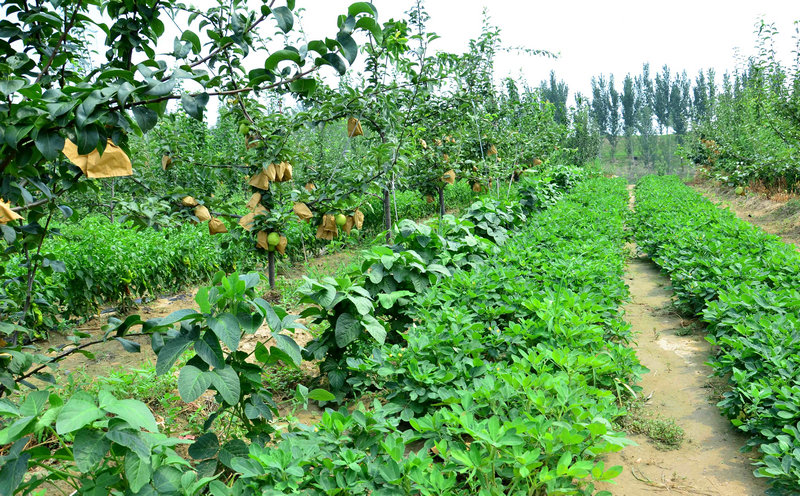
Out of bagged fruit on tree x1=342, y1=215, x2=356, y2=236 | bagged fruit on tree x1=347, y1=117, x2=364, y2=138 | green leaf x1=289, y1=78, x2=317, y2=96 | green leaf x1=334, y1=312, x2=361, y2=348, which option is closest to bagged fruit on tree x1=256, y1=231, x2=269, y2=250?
bagged fruit on tree x1=342, y1=215, x2=356, y2=236

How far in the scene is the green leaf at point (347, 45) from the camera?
1339 mm

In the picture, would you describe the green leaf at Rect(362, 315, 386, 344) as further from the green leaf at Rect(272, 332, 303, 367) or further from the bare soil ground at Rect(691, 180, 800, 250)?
the bare soil ground at Rect(691, 180, 800, 250)

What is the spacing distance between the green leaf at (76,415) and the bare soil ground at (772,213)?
8.97 meters

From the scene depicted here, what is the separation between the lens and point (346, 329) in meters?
2.83

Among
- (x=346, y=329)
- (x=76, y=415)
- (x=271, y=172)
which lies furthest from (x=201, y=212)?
(x=76, y=415)

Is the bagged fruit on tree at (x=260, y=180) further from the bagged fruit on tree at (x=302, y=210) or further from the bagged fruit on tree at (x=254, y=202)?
the bagged fruit on tree at (x=302, y=210)

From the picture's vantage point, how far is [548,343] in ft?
8.74

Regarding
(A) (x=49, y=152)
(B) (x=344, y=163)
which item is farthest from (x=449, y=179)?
(A) (x=49, y=152)

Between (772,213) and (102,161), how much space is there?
43.9ft

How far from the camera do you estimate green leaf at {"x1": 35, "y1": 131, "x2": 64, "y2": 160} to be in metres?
1.14

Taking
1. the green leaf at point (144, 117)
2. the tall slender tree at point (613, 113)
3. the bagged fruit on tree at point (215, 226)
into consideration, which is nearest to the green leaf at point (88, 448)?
the green leaf at point (144, 117)

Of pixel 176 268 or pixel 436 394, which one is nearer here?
pixel 436 394

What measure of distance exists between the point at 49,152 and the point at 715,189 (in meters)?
22.4

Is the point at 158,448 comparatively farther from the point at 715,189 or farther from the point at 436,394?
the point at 715,189
